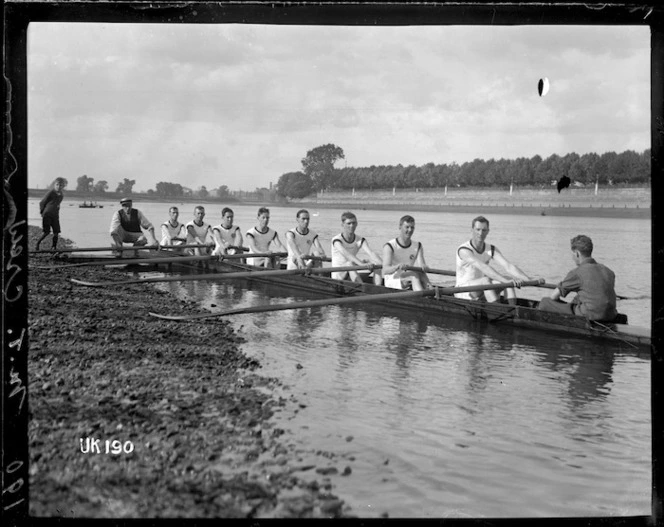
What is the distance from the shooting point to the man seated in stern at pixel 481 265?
8727mm

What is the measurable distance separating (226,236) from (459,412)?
32.8 ft

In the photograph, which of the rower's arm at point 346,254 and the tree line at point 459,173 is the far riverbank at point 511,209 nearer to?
the tree line at point 459,173

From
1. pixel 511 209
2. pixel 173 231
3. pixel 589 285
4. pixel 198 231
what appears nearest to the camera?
pixel 589 285

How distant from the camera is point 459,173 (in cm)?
2378

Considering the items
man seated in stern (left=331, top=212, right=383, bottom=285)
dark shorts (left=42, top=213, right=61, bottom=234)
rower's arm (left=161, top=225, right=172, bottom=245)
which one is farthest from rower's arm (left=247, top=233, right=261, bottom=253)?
rower's arm (left=161, top=225, right=172, bottom=245)

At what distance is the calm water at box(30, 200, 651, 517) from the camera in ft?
14.2

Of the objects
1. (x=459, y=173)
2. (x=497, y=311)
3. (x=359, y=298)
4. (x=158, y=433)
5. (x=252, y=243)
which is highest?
(x=459, y=173)

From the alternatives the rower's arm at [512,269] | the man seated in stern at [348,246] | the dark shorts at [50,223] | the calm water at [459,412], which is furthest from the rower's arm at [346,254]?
the dark shorts at [50,223]

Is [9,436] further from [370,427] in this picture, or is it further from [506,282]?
[506,282]

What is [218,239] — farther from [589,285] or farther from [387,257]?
[589,285]

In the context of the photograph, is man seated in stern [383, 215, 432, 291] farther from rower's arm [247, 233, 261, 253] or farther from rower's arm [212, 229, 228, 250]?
rower's arm [212, 229, 228, 250]

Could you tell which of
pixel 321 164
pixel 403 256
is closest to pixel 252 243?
pixel 321 164

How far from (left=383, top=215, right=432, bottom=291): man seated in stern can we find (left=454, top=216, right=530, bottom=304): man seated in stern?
2.65ft
